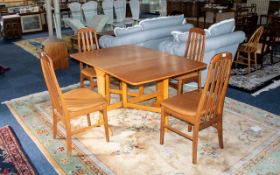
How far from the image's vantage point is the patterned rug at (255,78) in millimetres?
4393

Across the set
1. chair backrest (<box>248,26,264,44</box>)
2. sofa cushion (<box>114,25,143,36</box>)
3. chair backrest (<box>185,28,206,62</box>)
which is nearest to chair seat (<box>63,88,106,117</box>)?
chair backrest (<box>185,28,206,62</box>)

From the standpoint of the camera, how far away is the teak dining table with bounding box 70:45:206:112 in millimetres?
2686

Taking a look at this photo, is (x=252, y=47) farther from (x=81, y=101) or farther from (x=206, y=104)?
(x=81, y=101)

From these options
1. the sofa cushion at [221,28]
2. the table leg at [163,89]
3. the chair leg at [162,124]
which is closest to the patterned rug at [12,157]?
the chair leg at [162,124]

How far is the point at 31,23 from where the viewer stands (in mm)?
9312

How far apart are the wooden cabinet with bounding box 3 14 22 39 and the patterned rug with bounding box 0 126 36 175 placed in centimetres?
581

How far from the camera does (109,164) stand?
2.69 m

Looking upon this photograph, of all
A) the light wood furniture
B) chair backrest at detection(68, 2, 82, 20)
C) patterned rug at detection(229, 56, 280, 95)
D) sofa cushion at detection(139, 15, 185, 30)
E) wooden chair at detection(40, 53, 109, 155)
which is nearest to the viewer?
wooden chair at detection(40, 53, 109, 155)

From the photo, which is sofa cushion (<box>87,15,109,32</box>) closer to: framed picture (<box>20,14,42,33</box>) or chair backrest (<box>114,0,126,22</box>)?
chair backrest (<box>114,0,126,22</box>)

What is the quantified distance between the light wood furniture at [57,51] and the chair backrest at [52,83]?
274 centimetres

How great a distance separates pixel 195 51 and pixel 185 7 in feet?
22.5

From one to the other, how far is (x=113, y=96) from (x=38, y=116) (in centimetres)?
105

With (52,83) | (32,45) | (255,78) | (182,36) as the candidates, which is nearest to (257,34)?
(255,78)

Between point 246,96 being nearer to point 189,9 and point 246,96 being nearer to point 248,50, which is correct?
point 248,50
